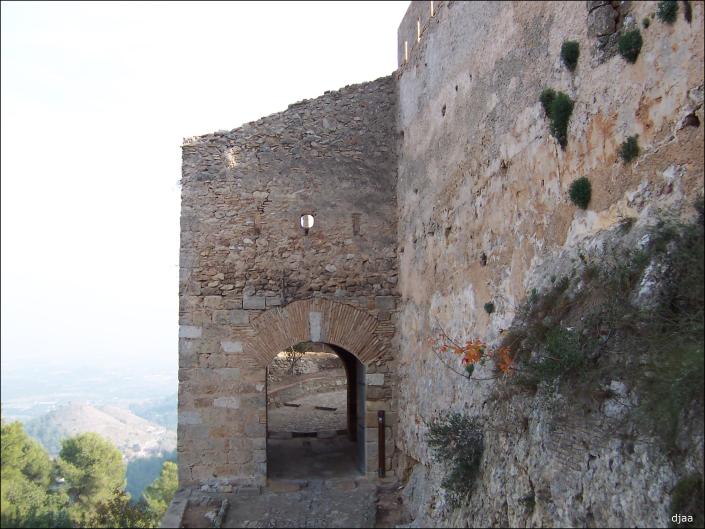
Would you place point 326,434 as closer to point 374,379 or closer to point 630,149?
point 374,379

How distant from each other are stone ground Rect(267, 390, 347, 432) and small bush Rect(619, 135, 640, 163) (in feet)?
30.1

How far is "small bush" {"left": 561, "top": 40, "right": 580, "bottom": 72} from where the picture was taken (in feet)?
18.5

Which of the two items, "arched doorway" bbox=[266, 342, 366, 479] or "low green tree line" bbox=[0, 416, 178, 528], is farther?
"low green tree line" bbox=[0, 416, 178, 528]

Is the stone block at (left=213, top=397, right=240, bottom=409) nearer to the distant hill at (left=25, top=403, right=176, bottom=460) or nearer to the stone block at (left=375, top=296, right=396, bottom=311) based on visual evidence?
the stone block at (left=375, top=296, right=396, bottom=311)

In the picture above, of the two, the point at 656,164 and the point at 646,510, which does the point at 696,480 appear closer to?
the point at 646,510

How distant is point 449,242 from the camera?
8000mm

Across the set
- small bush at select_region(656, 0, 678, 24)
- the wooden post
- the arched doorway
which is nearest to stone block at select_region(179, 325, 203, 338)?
the arched doorway

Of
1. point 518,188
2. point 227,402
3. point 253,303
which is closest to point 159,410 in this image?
point 227,402

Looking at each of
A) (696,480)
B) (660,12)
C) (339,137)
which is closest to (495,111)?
(660,12)

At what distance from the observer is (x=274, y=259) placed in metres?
9.91

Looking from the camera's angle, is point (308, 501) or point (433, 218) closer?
point (433, 218)

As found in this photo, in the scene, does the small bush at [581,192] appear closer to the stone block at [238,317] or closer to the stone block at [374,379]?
the stone block at [374,379]

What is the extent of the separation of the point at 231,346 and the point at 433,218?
3345 mm

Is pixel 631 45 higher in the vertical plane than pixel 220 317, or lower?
higher
